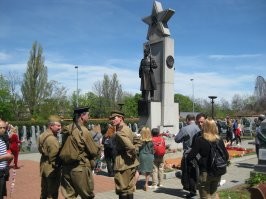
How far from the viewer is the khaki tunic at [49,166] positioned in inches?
251

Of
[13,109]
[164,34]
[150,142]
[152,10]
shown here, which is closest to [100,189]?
[150,142]

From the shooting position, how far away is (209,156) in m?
6.15

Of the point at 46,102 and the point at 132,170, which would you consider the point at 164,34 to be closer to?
the point at 132,170

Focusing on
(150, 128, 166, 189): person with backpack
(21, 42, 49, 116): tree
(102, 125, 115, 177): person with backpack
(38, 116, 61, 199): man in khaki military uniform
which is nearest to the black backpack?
(38, 116, 61, 199): man in khaki military uniform

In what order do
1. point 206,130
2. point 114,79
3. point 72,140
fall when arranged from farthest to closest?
point 114,79 → point 206,130 → point 72,140

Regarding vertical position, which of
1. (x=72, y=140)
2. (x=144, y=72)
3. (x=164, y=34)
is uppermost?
(x=164, y=34)

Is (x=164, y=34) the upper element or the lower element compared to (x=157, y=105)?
upper

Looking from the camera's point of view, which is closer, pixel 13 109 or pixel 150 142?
pixel 150 142

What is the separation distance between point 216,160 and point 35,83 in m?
49.0

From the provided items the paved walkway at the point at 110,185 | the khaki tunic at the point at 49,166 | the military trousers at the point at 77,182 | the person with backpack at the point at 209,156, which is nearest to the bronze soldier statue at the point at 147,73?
the paved walkway at the point at 110,185

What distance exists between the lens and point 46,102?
5128 centimetres

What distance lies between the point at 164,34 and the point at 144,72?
2.27 meters

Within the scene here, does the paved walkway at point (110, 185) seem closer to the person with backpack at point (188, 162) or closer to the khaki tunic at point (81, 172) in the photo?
the person with backpack at point (188, 162)

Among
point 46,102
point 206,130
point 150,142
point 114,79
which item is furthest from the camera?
point 114,79
